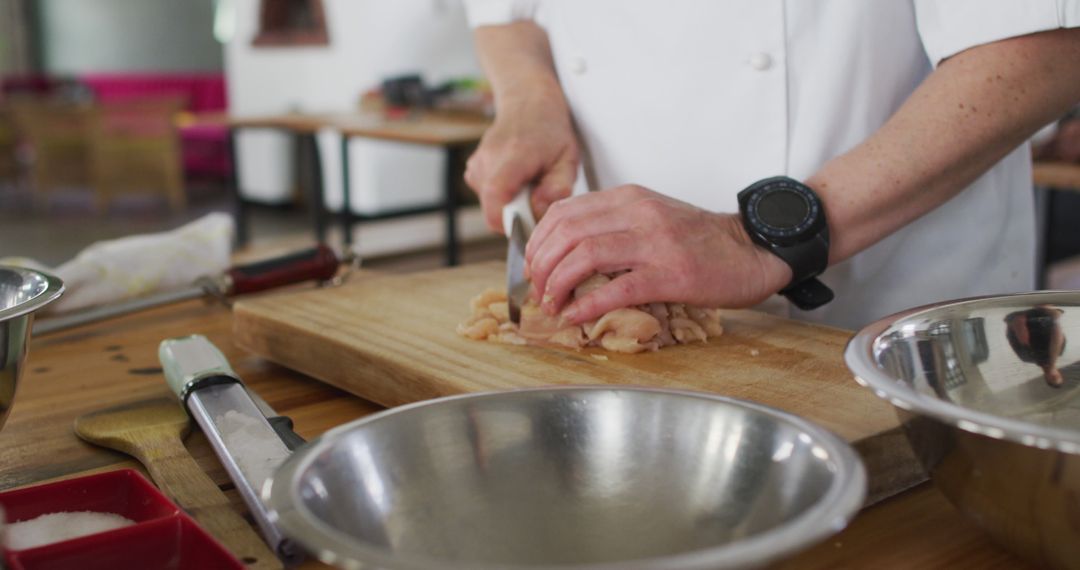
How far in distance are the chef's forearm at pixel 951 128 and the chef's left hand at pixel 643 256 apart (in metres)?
0.11

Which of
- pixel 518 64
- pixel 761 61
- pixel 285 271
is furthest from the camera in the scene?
pixel 518 64

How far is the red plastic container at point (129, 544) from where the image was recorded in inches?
25.6

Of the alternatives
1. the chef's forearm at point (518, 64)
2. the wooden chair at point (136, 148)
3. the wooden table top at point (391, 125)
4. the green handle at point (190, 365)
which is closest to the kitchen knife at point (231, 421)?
the green handle at point (190, 365)

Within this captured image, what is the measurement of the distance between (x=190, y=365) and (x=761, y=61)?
0.81 metres

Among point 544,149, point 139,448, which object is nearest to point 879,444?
point 139,448

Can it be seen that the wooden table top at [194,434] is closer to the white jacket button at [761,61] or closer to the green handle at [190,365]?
the green handle at [190,365]

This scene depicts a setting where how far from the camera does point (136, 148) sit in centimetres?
948

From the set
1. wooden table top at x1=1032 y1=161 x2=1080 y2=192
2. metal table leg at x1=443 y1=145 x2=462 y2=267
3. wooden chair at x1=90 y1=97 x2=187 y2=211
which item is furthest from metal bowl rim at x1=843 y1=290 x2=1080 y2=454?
wooden chair at x1=90 y1=97 x2=187 y2=211

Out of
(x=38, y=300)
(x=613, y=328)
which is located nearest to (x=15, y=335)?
(x=38, y=300)

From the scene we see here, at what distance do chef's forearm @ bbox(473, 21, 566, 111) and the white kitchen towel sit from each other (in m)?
0.48

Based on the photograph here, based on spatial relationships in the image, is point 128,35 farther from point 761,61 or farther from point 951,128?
point 951,128

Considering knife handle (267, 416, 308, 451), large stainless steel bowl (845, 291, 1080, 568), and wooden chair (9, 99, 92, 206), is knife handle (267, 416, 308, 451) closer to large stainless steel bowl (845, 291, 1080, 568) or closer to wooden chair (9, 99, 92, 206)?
large stainless steel bowl (845, 291, 1080, 568)

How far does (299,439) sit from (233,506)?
0.08 meters

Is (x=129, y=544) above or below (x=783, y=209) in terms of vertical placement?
below
